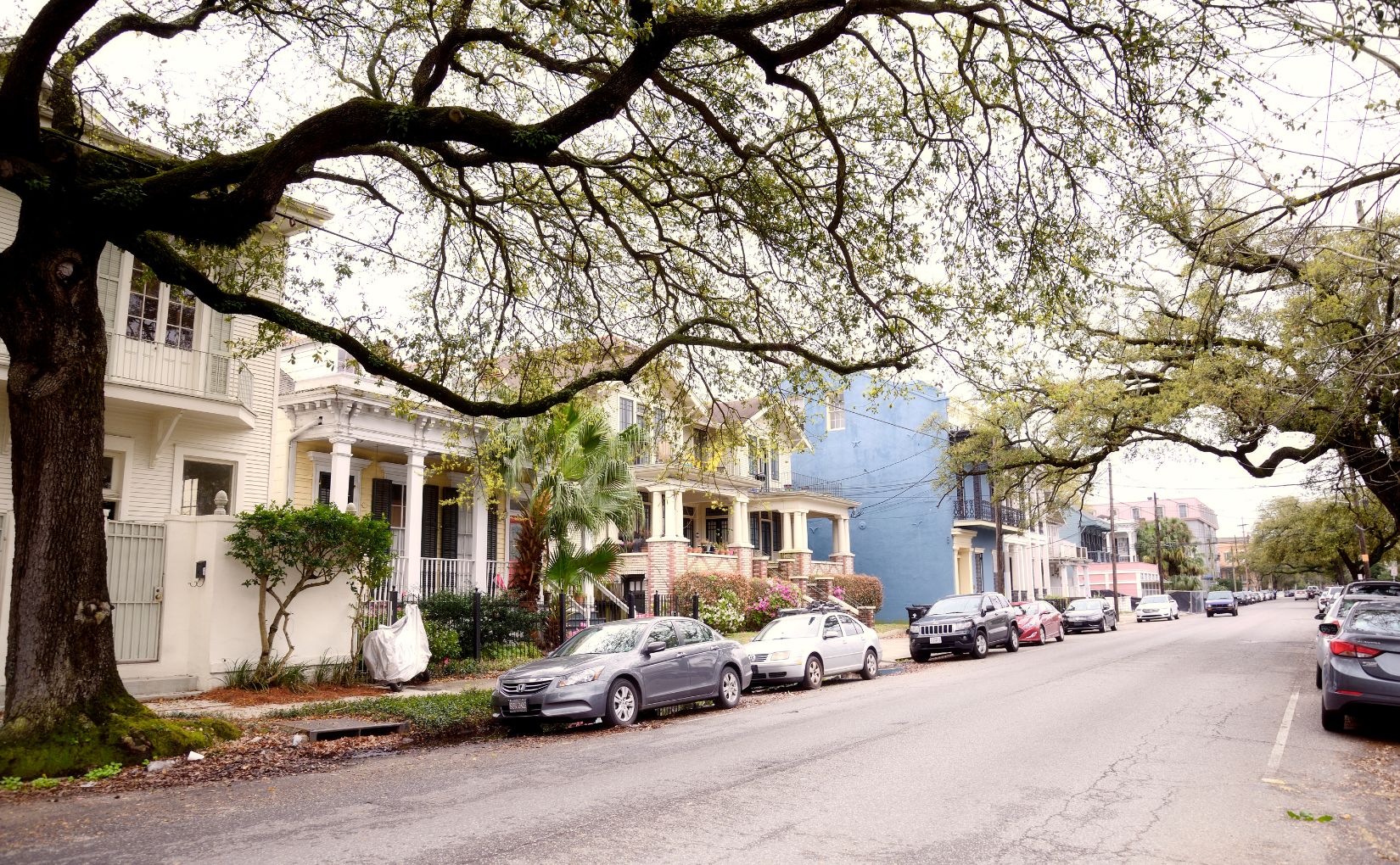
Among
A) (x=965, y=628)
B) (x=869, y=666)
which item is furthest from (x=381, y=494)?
(x=965, y=628)

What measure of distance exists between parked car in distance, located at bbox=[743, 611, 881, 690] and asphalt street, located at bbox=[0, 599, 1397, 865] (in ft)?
14.4

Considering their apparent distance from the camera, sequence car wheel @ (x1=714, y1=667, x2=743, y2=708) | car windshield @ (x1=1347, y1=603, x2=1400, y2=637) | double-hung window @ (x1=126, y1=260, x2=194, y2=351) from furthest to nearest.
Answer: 1. double-hung window @ (x1=126, y1=260, x2=194, y2=351)
2. car wheel @ (x1=714, y1=667, x2=743, y2=708)
3. car windshield @ (x1=1347, y1=603, x2=1400, y2=637)

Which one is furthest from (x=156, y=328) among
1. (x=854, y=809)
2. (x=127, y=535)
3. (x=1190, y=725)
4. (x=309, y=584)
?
(x=1190, y=725)

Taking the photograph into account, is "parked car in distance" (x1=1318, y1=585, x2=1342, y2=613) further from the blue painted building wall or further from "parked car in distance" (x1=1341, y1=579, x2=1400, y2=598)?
the blue painted building wall

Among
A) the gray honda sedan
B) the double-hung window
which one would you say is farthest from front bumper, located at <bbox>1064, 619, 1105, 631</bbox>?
the double-hung window

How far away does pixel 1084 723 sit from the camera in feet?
36.1

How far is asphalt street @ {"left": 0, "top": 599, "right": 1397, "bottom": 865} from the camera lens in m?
5.83

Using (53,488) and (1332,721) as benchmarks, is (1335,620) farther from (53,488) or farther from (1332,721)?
(53,488)

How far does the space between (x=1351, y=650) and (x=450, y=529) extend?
847 inches

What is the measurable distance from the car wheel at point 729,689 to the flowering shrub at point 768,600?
50.2 ft

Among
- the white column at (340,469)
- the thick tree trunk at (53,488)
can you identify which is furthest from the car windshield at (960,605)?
Result: the thick tree trunk at (53,488)

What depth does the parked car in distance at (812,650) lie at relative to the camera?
663 inches

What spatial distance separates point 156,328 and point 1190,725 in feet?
57.3

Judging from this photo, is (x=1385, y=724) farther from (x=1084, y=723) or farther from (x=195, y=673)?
(x=195, y=673)
